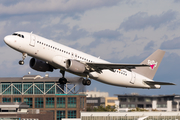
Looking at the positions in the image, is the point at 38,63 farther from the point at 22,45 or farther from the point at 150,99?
the point at 150,99

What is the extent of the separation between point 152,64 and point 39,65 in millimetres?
20999

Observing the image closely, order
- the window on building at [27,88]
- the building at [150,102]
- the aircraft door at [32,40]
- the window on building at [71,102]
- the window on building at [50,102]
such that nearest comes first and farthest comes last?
the aircraft door at [32,40] < the window on building at [50,102] < the window on building at [71,102] < the window on building at [27,88] < the building at [150,102]

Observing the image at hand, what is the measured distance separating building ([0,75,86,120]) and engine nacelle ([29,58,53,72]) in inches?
2626

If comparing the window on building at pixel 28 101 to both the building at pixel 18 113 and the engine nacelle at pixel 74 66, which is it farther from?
the engine nacelle at pixel 74 66

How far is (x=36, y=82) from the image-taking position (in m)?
130

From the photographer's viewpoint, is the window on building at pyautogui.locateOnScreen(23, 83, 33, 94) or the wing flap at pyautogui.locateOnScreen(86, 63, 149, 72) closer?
the wing flap at pyautogui.locateOnScreen(86, 63, 149, 72)

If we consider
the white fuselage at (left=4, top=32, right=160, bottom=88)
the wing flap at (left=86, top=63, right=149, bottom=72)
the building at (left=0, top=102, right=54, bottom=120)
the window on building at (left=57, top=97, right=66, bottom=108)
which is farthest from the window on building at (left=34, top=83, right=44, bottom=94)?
the wing flap at (left=86, top=63, right=149, bottom=72)

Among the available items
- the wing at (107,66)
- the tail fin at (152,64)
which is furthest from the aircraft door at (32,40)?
the tail fin at (152,64)

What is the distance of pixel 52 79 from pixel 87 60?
75628 mm

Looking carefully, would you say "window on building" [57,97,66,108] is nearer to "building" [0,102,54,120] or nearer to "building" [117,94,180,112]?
"building" [0,102,54,120]

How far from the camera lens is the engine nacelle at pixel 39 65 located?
56.8 meters

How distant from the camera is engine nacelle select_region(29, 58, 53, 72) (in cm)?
5681

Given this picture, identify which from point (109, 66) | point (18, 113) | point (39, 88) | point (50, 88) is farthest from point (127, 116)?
point (39, 88)

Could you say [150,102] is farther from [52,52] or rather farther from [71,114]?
[52,52]
